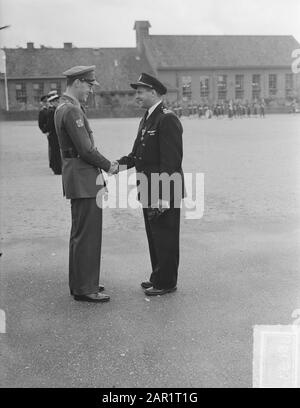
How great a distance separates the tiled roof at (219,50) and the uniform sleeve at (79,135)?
7009 centimetres

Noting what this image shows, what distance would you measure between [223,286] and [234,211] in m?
3.49

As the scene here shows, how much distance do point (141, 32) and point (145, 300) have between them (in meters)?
74.5

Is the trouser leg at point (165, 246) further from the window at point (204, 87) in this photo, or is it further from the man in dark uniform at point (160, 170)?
the window at point (204, 87)

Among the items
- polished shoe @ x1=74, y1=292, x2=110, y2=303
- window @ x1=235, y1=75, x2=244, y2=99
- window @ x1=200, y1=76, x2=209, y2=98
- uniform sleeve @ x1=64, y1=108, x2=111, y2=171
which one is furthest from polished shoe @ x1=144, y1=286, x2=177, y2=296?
window @ x1=235, y1=75, x2=244, y2=99

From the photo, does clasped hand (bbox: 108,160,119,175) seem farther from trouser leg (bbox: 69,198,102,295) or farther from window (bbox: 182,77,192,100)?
window (bbox: 182,77,192,100)

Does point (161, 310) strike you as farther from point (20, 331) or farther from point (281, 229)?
point (281, 229)

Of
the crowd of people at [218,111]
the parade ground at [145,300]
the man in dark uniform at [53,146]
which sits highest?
the crowd of people at [218,111]

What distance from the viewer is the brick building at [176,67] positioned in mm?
71500

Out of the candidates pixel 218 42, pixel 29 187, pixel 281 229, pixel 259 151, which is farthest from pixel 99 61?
pixel 281 229

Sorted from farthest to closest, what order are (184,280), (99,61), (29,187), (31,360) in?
(99,61), (29,187), (184,280), (31,360)

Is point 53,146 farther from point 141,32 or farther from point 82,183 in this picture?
point 141,32

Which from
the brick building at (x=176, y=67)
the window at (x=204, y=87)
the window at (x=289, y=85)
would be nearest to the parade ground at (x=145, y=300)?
the brick building at (x=176, y=67)

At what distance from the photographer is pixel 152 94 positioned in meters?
5.11

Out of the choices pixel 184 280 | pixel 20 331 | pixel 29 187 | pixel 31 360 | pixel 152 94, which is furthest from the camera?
pixel 29 187
